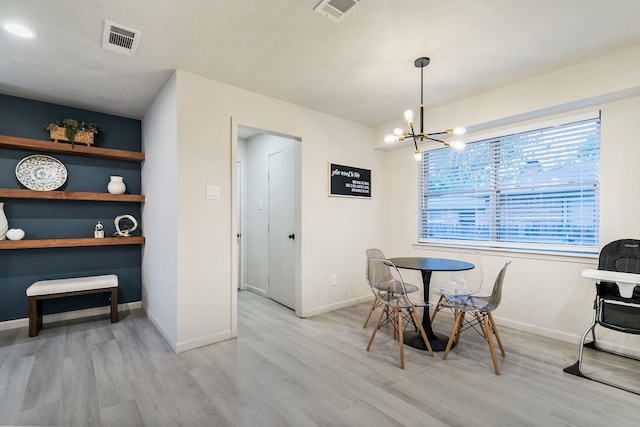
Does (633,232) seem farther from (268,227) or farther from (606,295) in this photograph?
(268,227)

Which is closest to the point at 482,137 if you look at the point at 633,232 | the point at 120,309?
the point at 633,232

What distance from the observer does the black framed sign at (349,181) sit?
156 inches

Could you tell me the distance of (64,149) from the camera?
3363 mm

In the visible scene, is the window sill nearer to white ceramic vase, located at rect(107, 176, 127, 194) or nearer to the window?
the window

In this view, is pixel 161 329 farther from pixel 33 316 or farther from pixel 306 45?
pixel 306 45

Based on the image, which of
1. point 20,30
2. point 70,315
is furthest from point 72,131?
point 70,315

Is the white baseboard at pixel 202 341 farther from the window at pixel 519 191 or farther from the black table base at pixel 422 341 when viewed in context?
the window at pixel 519 191

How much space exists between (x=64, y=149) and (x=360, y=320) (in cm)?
396

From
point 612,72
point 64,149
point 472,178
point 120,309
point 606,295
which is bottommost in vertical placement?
point 120,309

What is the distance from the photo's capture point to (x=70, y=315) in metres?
3.64

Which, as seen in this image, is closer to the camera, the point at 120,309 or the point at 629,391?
the point at 629,391

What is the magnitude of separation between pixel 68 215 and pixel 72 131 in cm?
105

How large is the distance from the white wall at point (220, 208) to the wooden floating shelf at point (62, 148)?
1.14 ft

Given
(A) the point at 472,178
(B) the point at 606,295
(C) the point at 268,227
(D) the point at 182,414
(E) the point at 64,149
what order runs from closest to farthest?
1. (D) the point at 182,414
2. (B) the point at 606,295
3. (E) the point at 64,149
4. (A) the point at 472,178
5. (C) the point at 268,227
